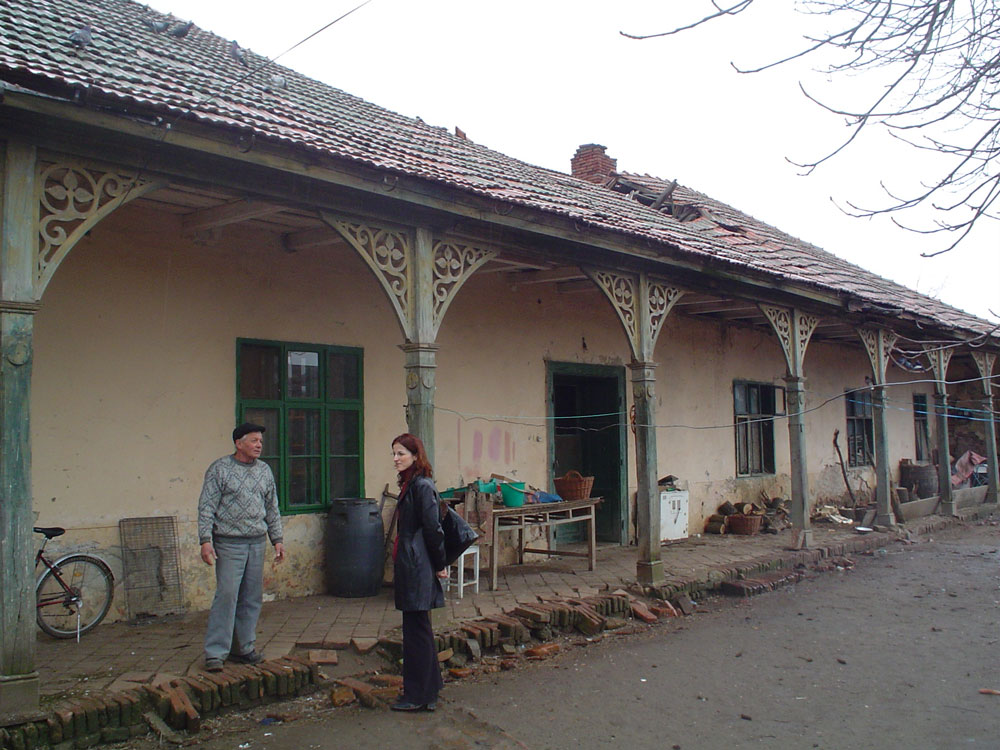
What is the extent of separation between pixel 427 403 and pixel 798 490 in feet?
21.1

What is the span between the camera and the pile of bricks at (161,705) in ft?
14.3

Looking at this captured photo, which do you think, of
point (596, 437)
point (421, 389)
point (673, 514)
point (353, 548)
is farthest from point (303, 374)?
point (673, 514)

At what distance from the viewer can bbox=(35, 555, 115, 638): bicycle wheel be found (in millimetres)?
5922

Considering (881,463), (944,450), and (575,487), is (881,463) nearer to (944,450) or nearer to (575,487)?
(944,450)

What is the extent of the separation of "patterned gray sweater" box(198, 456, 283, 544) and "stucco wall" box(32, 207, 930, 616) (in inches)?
63.6

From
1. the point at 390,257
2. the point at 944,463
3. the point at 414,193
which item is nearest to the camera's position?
the point at 414,193

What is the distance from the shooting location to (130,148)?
5039 mm

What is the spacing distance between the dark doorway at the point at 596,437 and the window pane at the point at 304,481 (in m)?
3.87

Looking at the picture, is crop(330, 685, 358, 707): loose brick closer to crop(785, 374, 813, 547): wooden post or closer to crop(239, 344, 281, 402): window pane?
crop(239, 344, 281, 402): window pane

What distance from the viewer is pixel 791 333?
37.2 ft

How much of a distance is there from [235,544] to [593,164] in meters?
12.6

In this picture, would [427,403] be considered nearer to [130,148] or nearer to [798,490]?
[130,148]

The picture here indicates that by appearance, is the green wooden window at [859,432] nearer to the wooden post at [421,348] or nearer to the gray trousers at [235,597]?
the wooden post at [421,348]

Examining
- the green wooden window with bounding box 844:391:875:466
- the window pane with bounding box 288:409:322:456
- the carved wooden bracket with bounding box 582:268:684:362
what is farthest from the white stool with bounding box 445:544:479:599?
the green wooden window with bounding box 844:391:875:466
